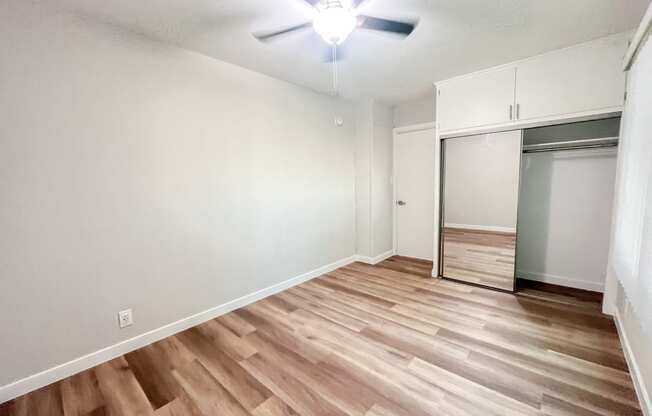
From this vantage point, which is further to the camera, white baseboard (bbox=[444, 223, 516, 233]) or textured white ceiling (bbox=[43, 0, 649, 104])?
white baseboard (bbox=[444, 223, 516, 233])

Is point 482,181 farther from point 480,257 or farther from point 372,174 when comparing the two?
point 372,174

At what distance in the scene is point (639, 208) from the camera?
1.48 meters

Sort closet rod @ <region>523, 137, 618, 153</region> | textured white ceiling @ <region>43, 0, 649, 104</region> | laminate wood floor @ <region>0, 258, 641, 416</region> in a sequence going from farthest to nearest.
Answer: closet rod @ <region>523, 137, 618, 153</region> < textured white ceiling @ <region>43, 0, 649, 104</region> < laminate wood floor @ <region>0, 258, 641, 416</region>

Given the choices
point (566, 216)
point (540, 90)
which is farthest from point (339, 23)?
point (566, 216)

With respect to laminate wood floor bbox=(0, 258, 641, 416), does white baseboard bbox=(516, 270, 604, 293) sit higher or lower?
higher

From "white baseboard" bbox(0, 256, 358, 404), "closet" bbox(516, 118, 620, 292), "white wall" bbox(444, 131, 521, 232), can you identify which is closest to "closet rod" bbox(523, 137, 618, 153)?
"closet" bbox(516, 118, 620, 292)

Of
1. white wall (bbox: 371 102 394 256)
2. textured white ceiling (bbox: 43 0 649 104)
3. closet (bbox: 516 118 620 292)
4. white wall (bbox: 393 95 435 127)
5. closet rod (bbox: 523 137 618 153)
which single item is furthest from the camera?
white wall (bbox: 371 102 394 256)

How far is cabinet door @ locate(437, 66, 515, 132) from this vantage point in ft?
8.82

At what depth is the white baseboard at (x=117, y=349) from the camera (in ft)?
5.31

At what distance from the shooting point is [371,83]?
3105 mm

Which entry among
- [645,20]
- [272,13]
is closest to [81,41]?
[272,13]

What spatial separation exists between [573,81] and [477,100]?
76cm

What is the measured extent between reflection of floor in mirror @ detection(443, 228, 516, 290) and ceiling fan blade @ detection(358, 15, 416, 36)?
243 centimetres

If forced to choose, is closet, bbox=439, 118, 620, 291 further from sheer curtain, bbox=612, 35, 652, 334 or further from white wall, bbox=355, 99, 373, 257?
white wall, bbox=355, 99, 373, 257
